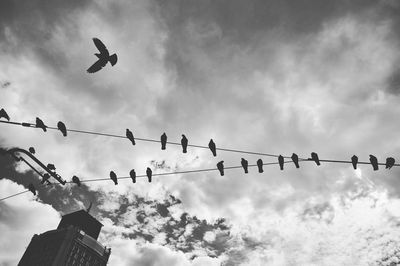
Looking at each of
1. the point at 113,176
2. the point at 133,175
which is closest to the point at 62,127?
the point at 113,176

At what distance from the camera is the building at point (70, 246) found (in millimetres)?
68938

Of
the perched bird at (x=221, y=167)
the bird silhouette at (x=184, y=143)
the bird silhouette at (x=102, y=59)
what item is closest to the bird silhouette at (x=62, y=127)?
the bird silhouette at (x=102, y=59)

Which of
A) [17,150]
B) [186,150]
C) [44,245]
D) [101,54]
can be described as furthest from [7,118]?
[44,245]

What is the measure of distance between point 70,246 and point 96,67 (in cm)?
7455

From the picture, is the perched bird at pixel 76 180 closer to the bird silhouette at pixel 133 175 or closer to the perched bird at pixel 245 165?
the bird silhouette at pixel 133 175

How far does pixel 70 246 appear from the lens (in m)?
70.4

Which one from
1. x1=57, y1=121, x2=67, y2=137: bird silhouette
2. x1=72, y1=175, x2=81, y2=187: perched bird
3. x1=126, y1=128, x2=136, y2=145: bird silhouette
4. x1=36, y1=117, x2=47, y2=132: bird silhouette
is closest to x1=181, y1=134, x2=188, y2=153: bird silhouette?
x1=126, y1=128, x2=136, y2=145: bird silhouette

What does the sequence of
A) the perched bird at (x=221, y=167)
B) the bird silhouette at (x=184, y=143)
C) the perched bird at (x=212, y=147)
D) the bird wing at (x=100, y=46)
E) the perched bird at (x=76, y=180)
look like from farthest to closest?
the perched bird at (x=76, y=180) < the perched bird at (x=212, y=147) < the perched bird at (x=221, y=167) < the bird silhouette at (x=184, y=143) < the bird wing at (x=100, y=46)

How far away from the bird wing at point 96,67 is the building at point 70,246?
237 feet

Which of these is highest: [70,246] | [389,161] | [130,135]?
[70,246]

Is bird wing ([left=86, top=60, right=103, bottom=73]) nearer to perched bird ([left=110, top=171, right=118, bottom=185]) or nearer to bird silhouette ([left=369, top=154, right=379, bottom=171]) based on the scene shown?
perched bird ([left=110, top=171, right=118, bottom=185])

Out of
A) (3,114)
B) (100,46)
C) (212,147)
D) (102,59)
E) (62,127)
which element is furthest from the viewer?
(212,147)

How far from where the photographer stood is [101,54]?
8.92 m

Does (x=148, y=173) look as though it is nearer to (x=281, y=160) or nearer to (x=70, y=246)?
(x=281, y=160)
